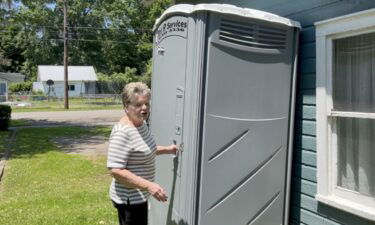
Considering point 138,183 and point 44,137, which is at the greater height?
point 138,183

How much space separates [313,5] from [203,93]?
1.30m

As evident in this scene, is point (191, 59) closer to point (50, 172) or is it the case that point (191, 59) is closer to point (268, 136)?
point (268, 136)

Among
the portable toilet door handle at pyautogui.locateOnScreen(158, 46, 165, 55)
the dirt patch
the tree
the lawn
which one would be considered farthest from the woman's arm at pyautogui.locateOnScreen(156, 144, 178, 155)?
the tree

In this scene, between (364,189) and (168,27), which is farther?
(168,27)

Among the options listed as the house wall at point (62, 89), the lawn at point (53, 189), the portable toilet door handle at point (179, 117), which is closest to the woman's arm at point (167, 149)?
the portable toilet door handle at point (179, 117)

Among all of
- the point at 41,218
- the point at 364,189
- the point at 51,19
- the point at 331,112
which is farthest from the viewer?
the point at 51,19

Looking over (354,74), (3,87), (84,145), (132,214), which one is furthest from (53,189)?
(3,87)

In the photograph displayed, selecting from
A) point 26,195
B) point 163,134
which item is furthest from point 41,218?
point 163,134

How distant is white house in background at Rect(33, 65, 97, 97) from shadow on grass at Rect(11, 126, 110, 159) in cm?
3549

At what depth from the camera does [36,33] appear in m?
60.5

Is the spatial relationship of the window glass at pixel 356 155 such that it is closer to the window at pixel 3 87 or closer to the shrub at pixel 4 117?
the shrub at pixel 4 117

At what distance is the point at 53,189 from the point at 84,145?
6.77 meters

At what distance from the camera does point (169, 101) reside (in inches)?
158

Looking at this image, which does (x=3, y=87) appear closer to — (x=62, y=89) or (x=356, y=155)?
(x=62, y=89)
